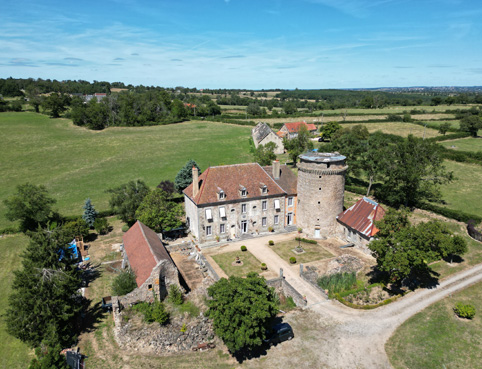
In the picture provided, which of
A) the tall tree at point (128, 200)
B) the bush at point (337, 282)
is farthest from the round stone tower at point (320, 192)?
the tall tree at point (128, 200)

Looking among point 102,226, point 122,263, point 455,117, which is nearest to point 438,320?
point 122,263

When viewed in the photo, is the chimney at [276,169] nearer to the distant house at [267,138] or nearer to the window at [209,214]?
the window at [209,214]

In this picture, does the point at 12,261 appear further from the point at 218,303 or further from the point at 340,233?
the point at 340,233

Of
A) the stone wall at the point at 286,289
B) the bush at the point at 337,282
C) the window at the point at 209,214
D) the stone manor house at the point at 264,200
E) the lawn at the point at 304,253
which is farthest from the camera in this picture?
the stone manor house at the point at 264,200

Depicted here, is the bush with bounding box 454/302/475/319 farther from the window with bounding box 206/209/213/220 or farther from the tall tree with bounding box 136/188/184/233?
the tall tree with bounding box 136/188/184/233

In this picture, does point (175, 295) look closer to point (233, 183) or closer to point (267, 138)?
point (233, 183)

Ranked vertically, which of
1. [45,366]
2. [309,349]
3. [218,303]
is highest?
[218,303]

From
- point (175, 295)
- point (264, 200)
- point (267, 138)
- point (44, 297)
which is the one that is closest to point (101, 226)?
point (44, 297)
